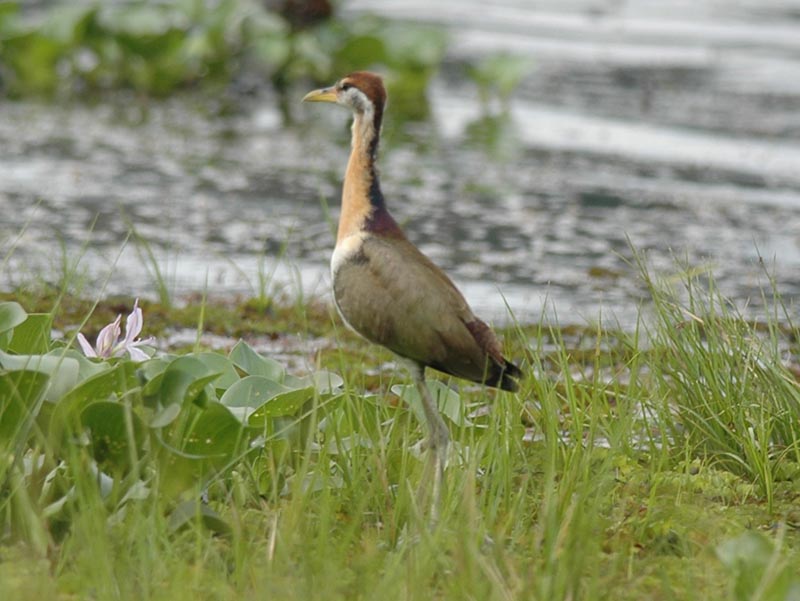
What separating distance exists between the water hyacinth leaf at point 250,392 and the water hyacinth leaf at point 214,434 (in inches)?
11.7

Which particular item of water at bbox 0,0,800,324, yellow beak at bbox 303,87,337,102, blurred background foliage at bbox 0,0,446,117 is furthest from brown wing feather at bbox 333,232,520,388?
blurred background foliage at bbox 0,0,446,117

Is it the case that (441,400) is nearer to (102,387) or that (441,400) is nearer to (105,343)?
(105,343)

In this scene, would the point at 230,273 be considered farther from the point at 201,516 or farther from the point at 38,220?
the point at 201,516

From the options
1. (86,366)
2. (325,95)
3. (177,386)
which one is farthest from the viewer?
(325,95)

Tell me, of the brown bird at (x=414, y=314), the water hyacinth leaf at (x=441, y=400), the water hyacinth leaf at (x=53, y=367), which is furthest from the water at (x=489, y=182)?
the water hyacinth leaf at (x=53, y=367)

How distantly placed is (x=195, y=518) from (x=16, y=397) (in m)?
0.53

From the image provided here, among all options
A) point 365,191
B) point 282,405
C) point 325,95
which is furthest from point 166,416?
point 325,95

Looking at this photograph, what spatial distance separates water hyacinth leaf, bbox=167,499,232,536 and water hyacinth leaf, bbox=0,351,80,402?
0.46 m

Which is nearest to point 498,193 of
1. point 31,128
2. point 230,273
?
point 230,273

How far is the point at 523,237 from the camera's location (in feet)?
29.3

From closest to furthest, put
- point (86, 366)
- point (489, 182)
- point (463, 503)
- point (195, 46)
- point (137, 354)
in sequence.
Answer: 1. point (463, 503)
2. point (86, 366)
3. point (137, 354)
4. point (489, 182)
5. point (195, 46)

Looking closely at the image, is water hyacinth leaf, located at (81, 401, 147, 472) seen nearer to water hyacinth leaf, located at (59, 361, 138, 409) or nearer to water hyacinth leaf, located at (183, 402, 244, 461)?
water hyacinth leaf, located at (59, 361, 138, 409)

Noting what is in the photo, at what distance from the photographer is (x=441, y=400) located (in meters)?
4.70

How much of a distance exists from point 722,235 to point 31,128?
16.8 ft
